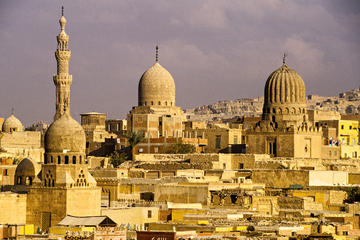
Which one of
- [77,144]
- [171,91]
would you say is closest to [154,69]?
[171,91]

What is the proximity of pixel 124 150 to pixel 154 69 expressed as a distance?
30.1 ft

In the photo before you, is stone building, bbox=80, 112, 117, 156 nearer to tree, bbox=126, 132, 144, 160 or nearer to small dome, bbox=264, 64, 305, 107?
tree, bbox=126, 132, 144, 160

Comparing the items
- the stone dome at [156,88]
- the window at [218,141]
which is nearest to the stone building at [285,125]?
the window at [218,141]

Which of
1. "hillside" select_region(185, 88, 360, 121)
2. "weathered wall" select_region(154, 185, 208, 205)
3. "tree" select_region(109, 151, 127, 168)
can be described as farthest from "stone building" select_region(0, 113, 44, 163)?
"hillside" select_region(185, 88, 360, 121)

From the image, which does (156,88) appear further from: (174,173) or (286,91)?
(174,173)

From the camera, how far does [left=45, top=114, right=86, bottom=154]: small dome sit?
137ft

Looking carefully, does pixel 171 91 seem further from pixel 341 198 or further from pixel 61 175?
pixel 61 175

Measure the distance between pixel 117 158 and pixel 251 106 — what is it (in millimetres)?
100189

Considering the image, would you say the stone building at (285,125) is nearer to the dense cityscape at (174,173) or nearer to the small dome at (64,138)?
the dense cityscape at (174,173)

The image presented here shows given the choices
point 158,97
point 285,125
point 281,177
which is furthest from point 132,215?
point 158,97

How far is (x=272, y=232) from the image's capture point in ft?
109

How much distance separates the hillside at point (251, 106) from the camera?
15150 cm

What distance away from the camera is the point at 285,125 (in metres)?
62.0

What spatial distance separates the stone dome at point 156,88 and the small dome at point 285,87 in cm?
1045
